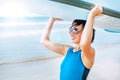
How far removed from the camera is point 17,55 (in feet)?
5.27

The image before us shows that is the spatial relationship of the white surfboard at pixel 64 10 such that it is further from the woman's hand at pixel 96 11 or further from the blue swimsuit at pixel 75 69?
the blue swimsuit at pixel 75 69

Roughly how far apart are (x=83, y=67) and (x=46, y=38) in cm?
24

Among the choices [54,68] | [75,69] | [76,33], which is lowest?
[54,68]

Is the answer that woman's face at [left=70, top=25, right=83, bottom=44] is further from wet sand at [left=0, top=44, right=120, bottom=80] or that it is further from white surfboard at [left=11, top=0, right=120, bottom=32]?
wet sand at [left=0, top=44, right=120, bottom=80]

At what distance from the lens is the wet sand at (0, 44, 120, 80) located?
1.68 metres

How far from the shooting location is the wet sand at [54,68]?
1676 millimetres

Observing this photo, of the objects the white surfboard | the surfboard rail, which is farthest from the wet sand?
the surfboard rail

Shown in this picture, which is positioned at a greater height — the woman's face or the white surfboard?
the white surfboard

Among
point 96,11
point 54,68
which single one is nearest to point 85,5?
point 96,11

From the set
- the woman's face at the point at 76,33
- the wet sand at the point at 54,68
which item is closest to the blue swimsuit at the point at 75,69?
the woman's face at the point at 76,33

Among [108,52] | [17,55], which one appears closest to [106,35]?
[108,52]

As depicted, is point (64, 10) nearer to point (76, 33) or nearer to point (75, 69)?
point (76, 33)

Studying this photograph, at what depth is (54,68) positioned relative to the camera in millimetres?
1854

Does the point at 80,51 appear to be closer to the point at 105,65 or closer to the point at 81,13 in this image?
the point at 81,13
